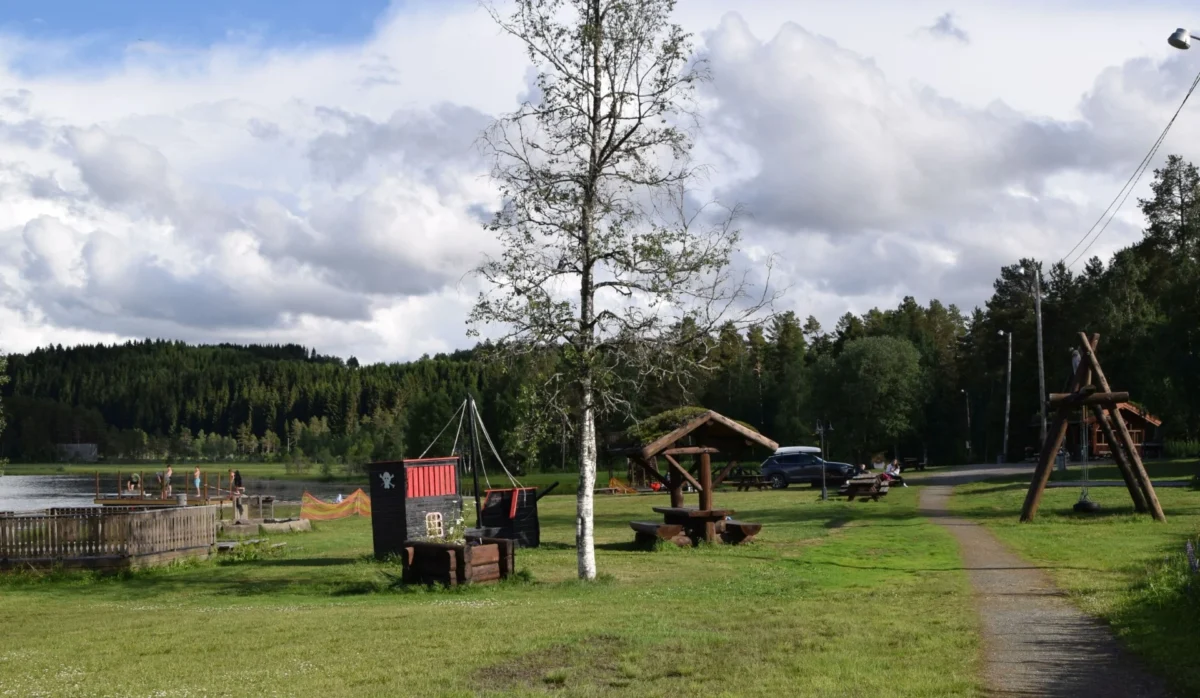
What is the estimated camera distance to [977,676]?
920 cm

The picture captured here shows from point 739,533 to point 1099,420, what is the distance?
9565mm

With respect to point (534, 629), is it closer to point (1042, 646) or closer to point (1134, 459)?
point (1042, 646)

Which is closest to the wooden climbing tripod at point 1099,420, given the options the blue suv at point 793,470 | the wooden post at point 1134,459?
the wooden post at point 1134,459

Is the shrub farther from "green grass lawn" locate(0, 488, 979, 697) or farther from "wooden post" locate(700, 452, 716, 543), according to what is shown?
"green grass lawn" locate(0, 488, 979, 697)

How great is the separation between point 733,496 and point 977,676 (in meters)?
36.9

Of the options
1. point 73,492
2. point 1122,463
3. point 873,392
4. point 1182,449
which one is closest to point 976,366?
point 873,392

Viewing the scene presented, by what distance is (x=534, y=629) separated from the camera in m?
12.2

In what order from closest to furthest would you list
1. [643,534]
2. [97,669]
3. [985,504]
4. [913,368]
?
1. [97,669]
2. [643,534]
3. [985,504]
4. [913,368]

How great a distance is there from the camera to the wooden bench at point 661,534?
23.5 m

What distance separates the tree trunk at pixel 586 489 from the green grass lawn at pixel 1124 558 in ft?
23.4

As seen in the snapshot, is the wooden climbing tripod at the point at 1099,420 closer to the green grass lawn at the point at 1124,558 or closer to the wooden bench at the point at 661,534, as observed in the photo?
the green grass lawn at the point at 1124,558

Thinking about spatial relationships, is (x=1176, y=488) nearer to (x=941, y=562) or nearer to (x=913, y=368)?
(x=941, y=562)

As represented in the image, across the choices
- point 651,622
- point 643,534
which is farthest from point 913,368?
point 651,622

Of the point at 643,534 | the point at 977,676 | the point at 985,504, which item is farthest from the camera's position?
the point at 985,504
